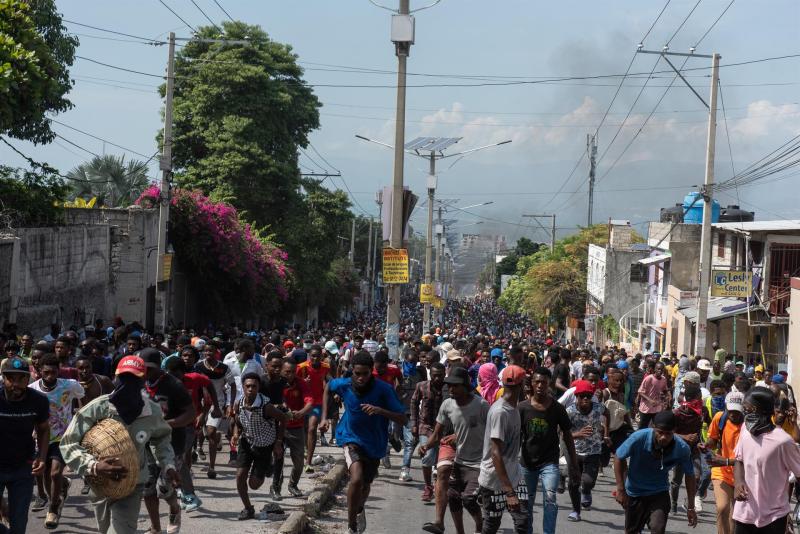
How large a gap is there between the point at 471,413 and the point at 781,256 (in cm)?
2357

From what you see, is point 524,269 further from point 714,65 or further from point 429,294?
point 714,65

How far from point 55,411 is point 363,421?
2.65 metres

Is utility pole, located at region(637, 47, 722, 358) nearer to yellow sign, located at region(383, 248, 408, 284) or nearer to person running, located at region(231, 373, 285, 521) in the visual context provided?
yellow sign, located at region(383, 248, 408, 284)

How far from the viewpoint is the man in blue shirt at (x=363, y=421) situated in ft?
30.6

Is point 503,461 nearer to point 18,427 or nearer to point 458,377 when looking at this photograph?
point 458,377

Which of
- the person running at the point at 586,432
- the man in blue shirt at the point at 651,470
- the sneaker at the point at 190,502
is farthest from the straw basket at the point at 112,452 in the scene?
the person running at the point at 586,432

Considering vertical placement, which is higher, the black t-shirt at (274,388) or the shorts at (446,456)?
the black t-shirt at (274,388)

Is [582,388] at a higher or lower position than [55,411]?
higher

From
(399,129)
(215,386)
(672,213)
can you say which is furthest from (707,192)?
(672,213)

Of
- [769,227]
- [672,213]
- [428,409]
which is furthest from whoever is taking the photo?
[672,213]

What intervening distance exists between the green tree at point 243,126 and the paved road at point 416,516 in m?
29.7

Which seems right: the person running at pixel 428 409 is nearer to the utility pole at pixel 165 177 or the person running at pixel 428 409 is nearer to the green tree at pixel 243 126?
the utility pole at pixel 165 177

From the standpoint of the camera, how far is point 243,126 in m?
41.6

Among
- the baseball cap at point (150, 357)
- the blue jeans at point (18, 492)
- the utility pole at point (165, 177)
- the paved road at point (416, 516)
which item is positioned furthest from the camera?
the utility pole at point (165, 177)
